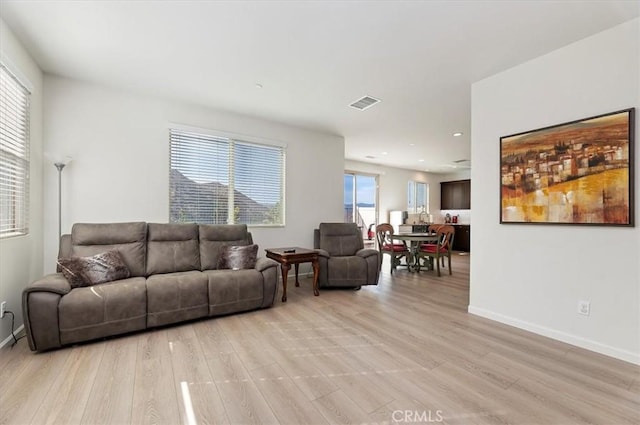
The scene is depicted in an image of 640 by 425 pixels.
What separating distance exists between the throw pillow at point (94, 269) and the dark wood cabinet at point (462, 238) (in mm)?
8824

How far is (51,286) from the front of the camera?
2.38m

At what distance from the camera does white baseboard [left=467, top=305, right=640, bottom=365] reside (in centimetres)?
224

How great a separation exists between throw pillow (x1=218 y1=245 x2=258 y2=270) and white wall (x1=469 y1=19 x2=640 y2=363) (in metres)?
2.65

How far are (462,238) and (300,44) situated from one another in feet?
27.5

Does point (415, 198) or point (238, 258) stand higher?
point (415, 198)

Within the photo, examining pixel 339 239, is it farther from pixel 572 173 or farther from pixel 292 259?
pixel 572 173

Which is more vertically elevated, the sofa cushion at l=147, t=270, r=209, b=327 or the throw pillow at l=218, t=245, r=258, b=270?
the throw pillow at l=218, t=245, r=258, b=270

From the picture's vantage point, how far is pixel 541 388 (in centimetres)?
188

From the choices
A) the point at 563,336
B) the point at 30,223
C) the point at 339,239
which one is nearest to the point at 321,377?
the point at 563,336

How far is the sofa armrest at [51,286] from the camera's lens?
91.1 inches

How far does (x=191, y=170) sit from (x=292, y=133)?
1822mm

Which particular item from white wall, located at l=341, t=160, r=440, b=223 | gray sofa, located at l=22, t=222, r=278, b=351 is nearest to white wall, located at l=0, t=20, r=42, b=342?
gray sofa, located at l=22, t=222, r=278, b=351

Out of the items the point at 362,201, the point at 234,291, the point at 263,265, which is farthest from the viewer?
the point at 362,201

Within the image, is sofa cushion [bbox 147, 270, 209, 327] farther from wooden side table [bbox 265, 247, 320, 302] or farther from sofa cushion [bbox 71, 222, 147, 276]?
wooden side table [bbox 265, 247, 320, 302]
